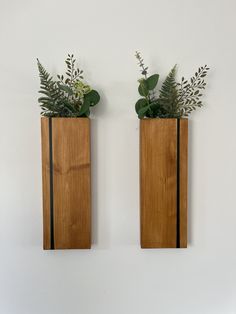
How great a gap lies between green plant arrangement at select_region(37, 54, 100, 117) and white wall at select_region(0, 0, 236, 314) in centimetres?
7

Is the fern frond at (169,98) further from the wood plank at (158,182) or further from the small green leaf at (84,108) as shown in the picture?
the small green leaf at (84,108)

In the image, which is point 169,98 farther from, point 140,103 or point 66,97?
point 66,97

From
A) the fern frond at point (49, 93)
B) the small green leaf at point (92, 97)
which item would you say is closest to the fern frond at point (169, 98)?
the small green leaf at point (92, 97)

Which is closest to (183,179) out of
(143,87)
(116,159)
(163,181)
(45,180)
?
(163,181)

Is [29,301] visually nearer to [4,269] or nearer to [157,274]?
[4,269]

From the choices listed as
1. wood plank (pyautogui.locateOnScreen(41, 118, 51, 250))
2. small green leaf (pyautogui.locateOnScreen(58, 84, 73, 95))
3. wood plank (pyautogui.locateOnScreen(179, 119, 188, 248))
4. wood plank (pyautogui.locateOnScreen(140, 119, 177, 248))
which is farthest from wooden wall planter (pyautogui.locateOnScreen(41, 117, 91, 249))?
wood plank (pyautogui.locateOnScreen(179, 119, 188, 248))

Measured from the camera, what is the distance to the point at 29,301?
0.96 m

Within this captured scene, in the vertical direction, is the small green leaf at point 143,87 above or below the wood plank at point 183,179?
above

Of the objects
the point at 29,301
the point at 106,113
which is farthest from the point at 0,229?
the point at 106,113

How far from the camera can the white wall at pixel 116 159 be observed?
0.94 m

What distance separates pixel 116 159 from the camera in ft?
3.14

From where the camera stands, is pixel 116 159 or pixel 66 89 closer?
pixel 66 89

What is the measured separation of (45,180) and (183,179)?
53 centimetres

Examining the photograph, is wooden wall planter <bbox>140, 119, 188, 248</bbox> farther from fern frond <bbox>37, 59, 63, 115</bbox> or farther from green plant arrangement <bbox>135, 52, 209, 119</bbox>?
fern frond <bbox>37, 59, 63, 115</bbox>
